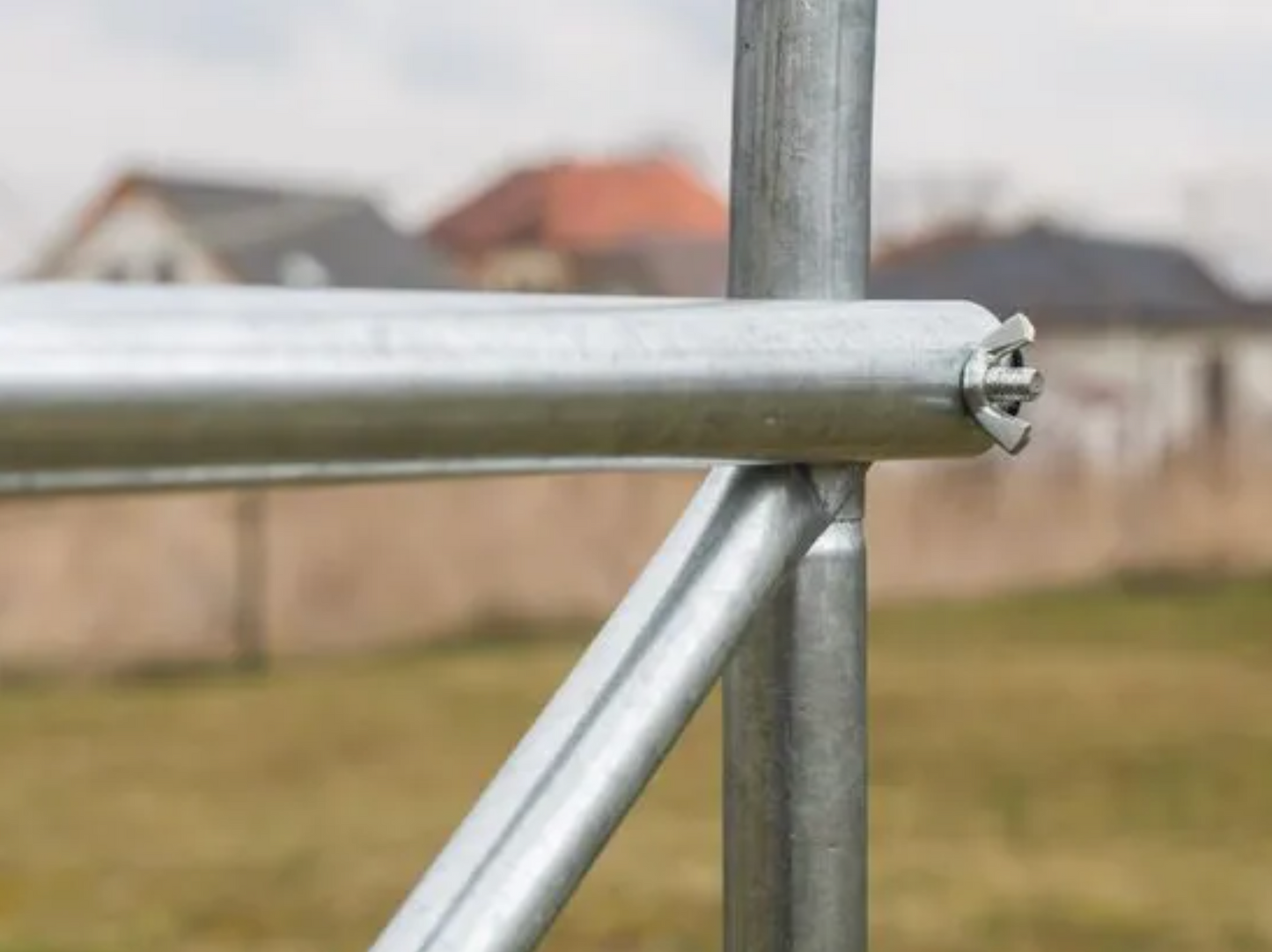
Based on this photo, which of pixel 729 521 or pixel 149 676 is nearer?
pixel 729 521

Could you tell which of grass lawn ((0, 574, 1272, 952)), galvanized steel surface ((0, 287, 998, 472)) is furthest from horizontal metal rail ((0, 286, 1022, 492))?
grass lawn ((0, 574, 1272, 952))

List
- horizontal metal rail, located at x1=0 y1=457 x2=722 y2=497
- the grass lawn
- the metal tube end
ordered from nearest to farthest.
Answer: horizontal metal rail, located at x1=0 y1=457 x2=722 y2=497
the metal tube end
the grass lawn

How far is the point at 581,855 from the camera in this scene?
0.40m

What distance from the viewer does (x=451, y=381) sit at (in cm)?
37

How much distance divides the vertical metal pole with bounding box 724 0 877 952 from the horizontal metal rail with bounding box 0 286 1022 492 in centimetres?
3

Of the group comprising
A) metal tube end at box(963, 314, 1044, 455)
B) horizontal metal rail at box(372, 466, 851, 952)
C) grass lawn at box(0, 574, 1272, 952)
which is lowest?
horizontal metal rail at box(372, 466, 851, 952)

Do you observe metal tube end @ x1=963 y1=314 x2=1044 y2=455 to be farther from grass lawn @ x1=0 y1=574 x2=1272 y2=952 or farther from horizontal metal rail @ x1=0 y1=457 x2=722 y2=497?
grass lawn @ x1=0 y1=574 x2=1272 y2=952

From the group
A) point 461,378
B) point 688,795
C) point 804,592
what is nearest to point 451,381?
point 461,378

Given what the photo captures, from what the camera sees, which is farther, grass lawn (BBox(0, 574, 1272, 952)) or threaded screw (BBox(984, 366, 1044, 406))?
grass lawn (BBox(0, 574, 1272, 952))

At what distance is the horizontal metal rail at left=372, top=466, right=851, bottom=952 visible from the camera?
0.39 meters

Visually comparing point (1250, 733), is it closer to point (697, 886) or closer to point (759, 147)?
point (697, 886)

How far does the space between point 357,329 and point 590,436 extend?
0.18 ft

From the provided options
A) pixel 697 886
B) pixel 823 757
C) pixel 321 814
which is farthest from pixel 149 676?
pixel 823 757

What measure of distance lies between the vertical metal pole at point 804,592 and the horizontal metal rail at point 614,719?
3 centimetres
